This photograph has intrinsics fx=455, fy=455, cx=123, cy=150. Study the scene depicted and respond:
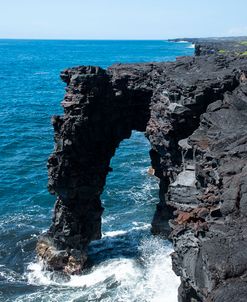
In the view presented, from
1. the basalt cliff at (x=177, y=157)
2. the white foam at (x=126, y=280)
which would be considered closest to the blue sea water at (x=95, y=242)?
the white foam at (x=126, y=280)

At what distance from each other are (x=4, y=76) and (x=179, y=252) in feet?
525

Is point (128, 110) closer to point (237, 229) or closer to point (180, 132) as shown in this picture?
point (180, 132)


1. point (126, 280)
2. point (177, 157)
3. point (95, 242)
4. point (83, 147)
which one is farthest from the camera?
point (95, 242)

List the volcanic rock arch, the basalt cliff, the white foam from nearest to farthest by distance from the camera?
the basalt cliff
the white foam
the volcanic rock arch

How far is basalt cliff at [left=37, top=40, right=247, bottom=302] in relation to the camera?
20.6m

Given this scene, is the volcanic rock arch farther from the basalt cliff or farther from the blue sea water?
the blue sea water

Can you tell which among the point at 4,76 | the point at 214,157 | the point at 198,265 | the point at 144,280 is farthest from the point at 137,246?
the point at 4,76

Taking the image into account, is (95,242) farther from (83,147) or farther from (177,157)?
(177,157)

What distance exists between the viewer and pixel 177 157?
1507 inches

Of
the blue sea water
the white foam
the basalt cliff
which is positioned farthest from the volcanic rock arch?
the blue sea water

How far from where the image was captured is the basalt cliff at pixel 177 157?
20562 millimetres

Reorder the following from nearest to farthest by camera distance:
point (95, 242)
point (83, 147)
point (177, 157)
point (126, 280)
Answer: point (177, 157) → point (126, 280) → point (83, 147) → point (95, 242)

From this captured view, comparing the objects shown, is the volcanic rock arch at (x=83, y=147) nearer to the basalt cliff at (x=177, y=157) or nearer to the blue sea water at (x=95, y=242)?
the basalt cliff at (x=177, y=157)

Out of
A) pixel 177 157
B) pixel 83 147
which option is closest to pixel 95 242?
pixel 83 147
